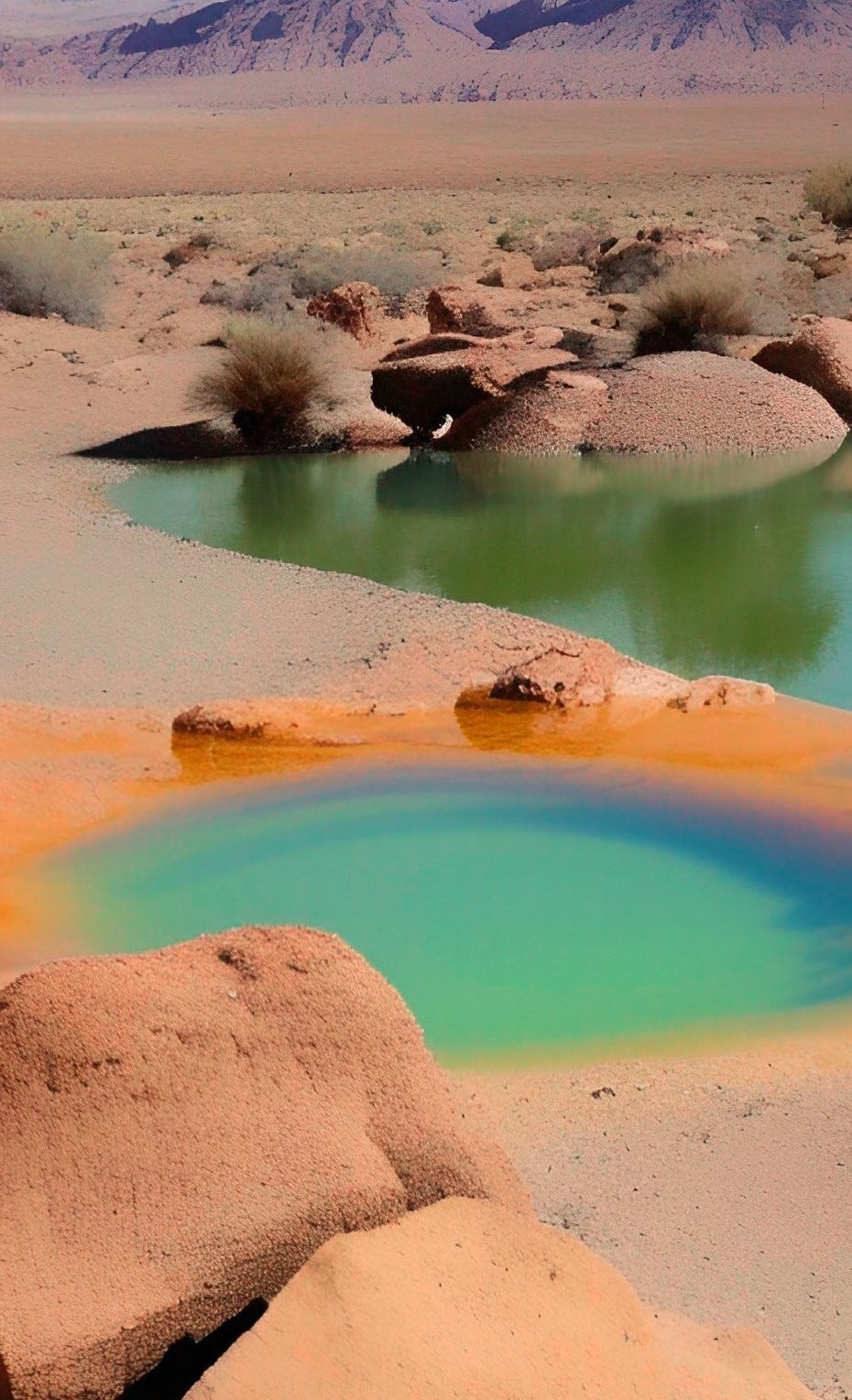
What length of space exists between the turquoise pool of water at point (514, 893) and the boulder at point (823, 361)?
10.9 metres

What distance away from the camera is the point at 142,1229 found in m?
3.79

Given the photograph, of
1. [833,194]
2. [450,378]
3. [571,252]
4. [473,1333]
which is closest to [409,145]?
[833,194]

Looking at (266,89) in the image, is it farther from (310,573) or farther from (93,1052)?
(93,1052)

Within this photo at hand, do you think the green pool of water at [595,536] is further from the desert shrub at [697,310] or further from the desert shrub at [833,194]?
the desert shrub at [833,194]

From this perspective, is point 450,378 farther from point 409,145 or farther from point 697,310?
point 409,145

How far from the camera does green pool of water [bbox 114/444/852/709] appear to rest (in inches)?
461

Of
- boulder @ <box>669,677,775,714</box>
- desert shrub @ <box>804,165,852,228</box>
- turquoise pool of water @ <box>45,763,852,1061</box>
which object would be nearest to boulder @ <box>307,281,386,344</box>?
boulder @ <box>669,677,775,714</box>

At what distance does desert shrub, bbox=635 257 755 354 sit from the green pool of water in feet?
13.1

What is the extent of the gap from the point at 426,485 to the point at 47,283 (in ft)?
35.3

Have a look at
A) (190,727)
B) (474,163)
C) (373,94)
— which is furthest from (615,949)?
(373,94)

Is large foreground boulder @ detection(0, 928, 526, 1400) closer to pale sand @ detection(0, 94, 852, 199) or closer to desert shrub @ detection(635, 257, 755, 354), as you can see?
desert shrub @ detection(635, 257, 755, 354)

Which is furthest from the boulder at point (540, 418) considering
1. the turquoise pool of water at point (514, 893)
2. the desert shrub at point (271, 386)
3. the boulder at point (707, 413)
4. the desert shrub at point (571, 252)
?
the desert shrub at point (571, 252)

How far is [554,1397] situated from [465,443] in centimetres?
1516

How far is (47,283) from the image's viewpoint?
2470cm
